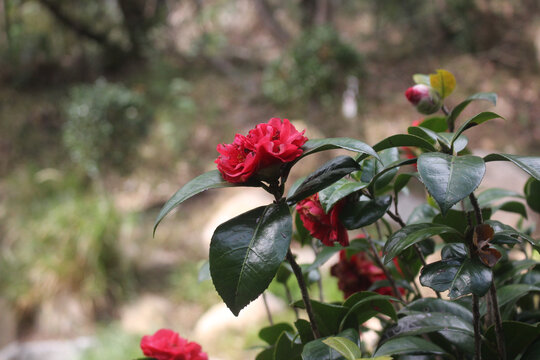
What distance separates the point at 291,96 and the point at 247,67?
1.55 metres

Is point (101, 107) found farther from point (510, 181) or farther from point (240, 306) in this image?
point (240, 306)

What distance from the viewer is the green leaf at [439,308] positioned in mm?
534

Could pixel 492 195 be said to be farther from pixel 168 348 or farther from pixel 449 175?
pixel 168 348

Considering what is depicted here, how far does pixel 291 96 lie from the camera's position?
4.10 m

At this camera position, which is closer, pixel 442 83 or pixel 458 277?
pixel 458 277

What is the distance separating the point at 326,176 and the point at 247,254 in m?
0.10

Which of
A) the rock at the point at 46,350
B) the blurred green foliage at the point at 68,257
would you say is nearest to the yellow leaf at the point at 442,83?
the rock at the point at 46,350

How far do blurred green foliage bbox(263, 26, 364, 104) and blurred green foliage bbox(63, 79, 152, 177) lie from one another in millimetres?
1344

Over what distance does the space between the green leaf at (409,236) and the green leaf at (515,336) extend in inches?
4.5

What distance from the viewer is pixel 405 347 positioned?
1.47ft

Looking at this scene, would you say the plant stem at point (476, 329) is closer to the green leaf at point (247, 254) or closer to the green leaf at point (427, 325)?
the green leaf at point (427, 325)

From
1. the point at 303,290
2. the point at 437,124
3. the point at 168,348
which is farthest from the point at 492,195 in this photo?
the point at 168,348

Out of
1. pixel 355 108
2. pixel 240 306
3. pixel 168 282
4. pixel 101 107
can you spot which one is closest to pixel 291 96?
pixel 355 108

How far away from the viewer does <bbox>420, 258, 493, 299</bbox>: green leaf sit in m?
0.40
